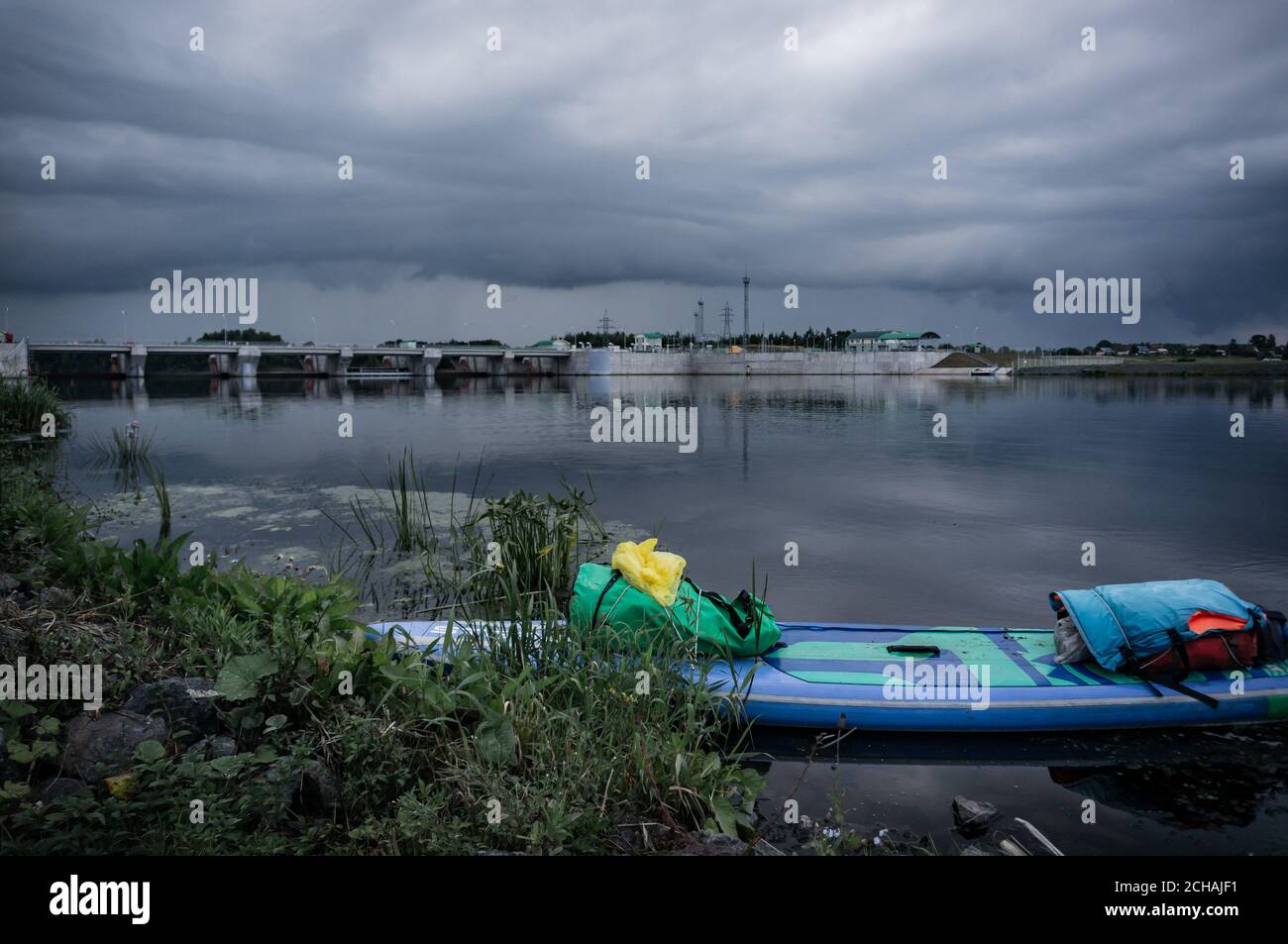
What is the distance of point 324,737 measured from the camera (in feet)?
12.8

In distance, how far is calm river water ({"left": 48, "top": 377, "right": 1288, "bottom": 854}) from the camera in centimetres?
539

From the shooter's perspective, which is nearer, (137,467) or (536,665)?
(536,665)

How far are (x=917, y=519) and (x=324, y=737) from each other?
14905mm

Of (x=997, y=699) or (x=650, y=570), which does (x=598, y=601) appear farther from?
(x=997, y=699)

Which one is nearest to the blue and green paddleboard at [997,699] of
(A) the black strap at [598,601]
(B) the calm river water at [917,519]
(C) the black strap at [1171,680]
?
(C) the black strap at [1171,680]

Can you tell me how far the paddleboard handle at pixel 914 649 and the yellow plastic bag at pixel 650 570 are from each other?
6.42ft

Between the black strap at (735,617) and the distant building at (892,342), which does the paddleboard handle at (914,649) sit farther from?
the distant building at (892,342)

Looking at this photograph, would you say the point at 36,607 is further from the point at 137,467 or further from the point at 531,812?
the point at 137,467

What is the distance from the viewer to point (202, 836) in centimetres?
303

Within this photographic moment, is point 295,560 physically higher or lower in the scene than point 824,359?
lower

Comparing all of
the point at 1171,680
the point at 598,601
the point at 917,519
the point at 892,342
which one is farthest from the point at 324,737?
the point at 892,342

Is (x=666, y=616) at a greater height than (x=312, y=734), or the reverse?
(x=666, y=616)
